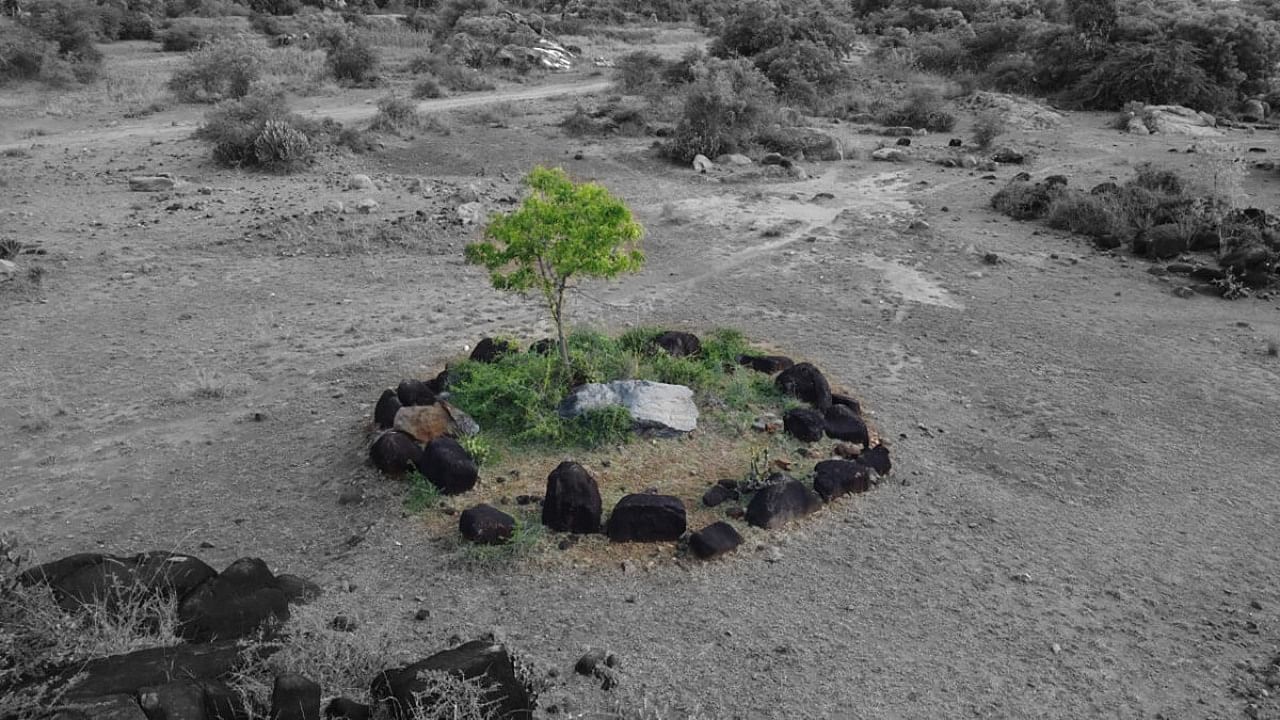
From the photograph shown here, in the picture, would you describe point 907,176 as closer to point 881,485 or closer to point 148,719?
point 881,485

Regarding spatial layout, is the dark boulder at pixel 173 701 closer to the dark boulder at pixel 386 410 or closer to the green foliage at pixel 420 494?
the green foliage at pixel 420 494

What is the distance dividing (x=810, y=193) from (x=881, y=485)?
29.5 feet

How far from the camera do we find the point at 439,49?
1164 inches

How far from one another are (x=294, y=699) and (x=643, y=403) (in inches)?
143

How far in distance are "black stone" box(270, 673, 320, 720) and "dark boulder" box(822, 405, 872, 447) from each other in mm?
4298

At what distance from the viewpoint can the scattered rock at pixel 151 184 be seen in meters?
13.9

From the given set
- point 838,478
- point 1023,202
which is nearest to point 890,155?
point 1023,202

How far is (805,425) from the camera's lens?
22.5 feet

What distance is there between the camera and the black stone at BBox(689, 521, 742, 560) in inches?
218

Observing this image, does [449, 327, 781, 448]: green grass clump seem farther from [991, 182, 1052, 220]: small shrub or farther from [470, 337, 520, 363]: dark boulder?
[991, 182, 1052, 220]: small shrub

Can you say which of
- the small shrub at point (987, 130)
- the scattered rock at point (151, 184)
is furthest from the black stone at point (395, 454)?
the small shrub at point (987, 130)

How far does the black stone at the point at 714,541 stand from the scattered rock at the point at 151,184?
11.8 m

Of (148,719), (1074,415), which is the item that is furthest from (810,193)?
(148,719)

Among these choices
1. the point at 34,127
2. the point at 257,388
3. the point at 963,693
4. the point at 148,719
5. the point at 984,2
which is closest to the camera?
the point at 148,719
